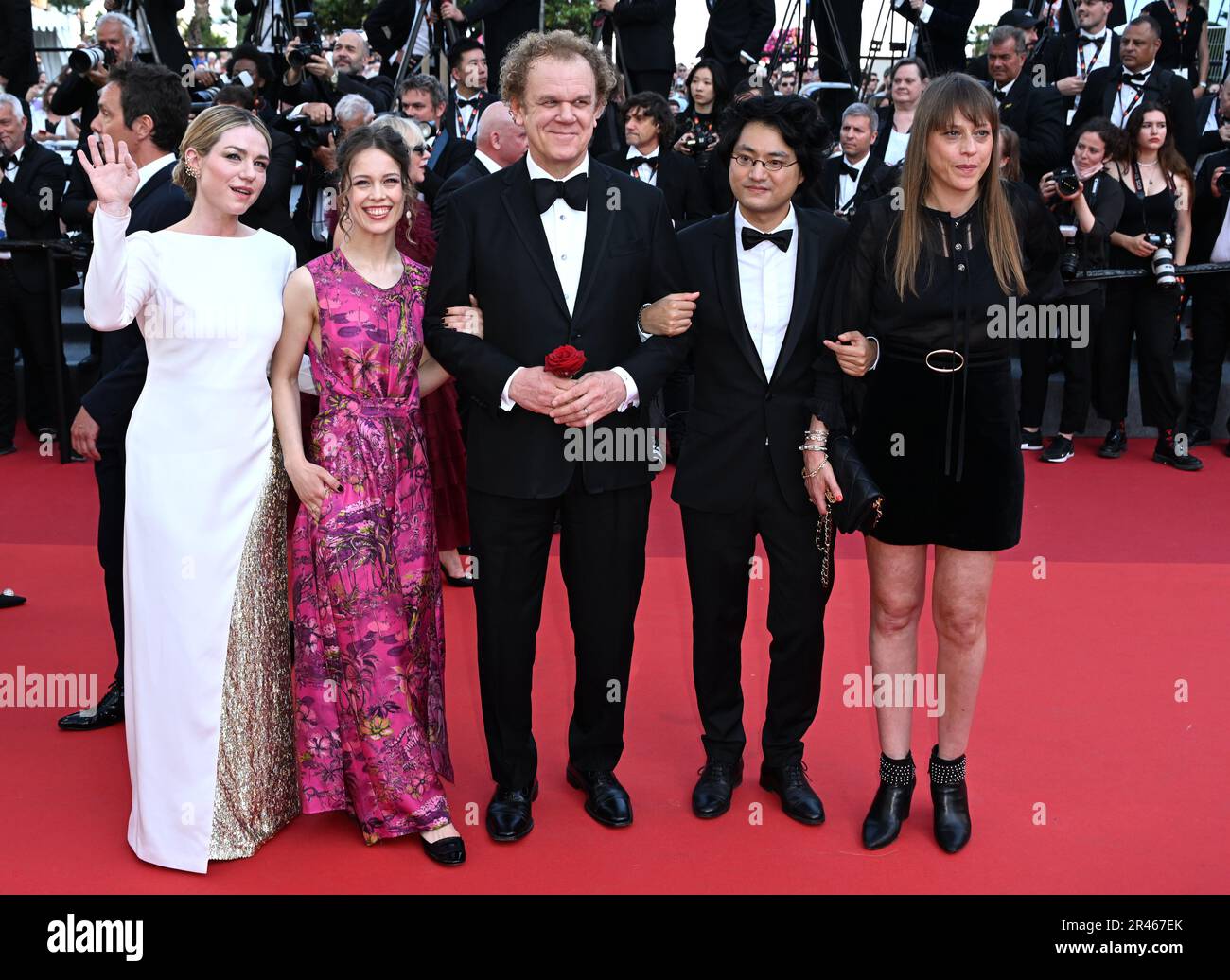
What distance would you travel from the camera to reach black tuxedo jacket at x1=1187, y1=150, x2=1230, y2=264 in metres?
7.28

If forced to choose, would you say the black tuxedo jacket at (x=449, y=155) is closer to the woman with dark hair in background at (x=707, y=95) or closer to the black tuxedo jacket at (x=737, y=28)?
the woman with dark hair in background at (x=707, y=95)

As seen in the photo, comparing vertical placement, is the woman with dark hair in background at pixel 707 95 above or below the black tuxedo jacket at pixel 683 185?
above

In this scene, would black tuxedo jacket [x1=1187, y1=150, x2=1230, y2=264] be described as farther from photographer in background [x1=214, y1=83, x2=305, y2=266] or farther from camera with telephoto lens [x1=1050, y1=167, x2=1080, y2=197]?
photographer in background [x1=214, y1=83, x2=305, y2=266]

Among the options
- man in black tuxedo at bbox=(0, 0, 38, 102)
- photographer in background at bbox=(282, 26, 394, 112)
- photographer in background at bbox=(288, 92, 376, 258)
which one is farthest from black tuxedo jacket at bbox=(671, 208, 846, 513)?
man in black tuxedo at bbox=(0, 0, 38, 102)

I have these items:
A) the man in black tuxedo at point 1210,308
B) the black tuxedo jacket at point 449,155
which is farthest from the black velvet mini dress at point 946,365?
the man in black tuxedo at point 1210,308

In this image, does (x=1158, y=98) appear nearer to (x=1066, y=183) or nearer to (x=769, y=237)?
(x=1066, y=183)

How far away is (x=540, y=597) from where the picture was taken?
3.09 m

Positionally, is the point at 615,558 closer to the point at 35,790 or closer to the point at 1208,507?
the point at 35,790

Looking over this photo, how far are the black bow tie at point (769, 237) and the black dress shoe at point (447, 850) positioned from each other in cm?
160

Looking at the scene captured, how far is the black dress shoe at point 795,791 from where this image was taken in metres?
3.17

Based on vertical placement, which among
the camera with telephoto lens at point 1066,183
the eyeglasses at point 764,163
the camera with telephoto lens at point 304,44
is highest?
the camera with telephoto lens at point 304,44

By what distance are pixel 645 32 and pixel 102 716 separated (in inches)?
235

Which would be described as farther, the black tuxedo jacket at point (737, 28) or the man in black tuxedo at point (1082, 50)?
the black tuxedo jacket at point (737, 28)

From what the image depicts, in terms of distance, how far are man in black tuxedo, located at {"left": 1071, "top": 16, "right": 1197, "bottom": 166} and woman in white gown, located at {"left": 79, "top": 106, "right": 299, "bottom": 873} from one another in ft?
19.9
